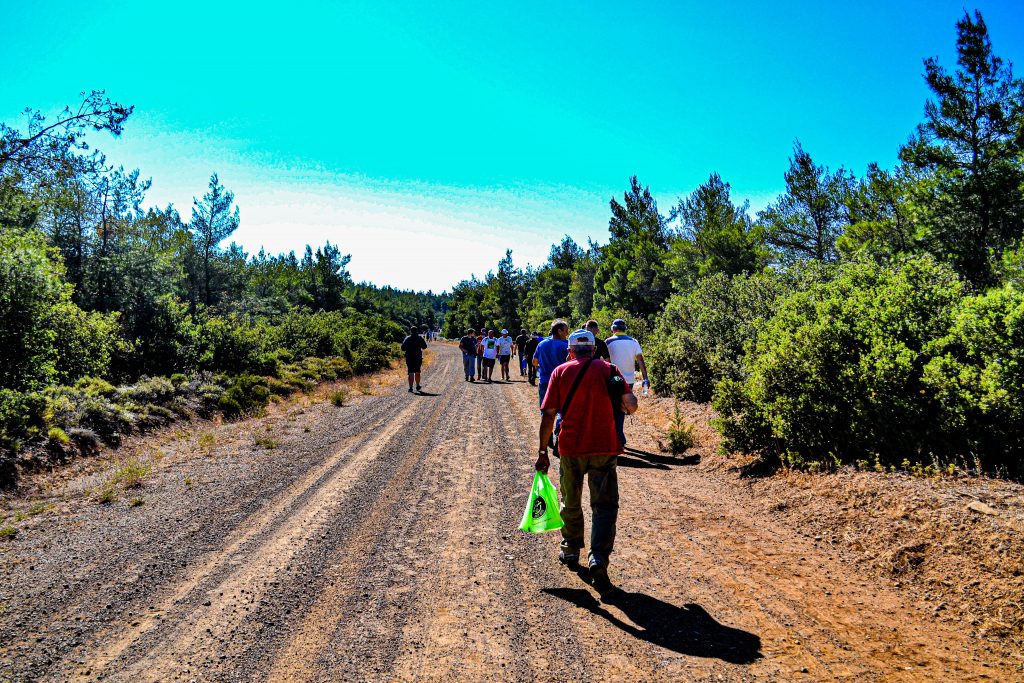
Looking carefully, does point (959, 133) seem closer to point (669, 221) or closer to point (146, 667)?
point (146, 667)

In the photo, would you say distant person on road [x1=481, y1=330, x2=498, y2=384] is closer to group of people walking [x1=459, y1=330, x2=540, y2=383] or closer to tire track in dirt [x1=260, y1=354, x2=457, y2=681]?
group of people walking [x1=459, y1=330, x2=540, y2=383]

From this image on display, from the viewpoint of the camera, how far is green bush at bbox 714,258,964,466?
237 inches

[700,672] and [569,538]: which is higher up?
[569,538]

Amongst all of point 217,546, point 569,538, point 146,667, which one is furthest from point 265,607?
point 569,538

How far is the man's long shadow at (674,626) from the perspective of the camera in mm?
3395

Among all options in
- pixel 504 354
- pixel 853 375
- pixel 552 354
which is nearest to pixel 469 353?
pixel 504 354

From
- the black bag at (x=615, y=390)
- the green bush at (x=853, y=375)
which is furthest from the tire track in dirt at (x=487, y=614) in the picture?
the green bush at (x=853, y=375)

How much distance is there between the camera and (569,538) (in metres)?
4.65

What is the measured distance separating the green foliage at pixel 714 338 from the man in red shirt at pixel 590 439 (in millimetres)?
7681

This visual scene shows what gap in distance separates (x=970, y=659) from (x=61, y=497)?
9.70 m

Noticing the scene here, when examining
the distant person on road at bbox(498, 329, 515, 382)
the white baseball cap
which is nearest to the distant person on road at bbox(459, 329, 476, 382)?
the distant person on road at bbox(498, 329, 515, 382)

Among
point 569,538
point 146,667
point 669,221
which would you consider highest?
point 669,221

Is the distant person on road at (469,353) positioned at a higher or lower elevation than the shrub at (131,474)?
higher

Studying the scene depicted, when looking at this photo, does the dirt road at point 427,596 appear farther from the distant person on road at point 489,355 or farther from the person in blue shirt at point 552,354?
the distant person on road at point 489,355
